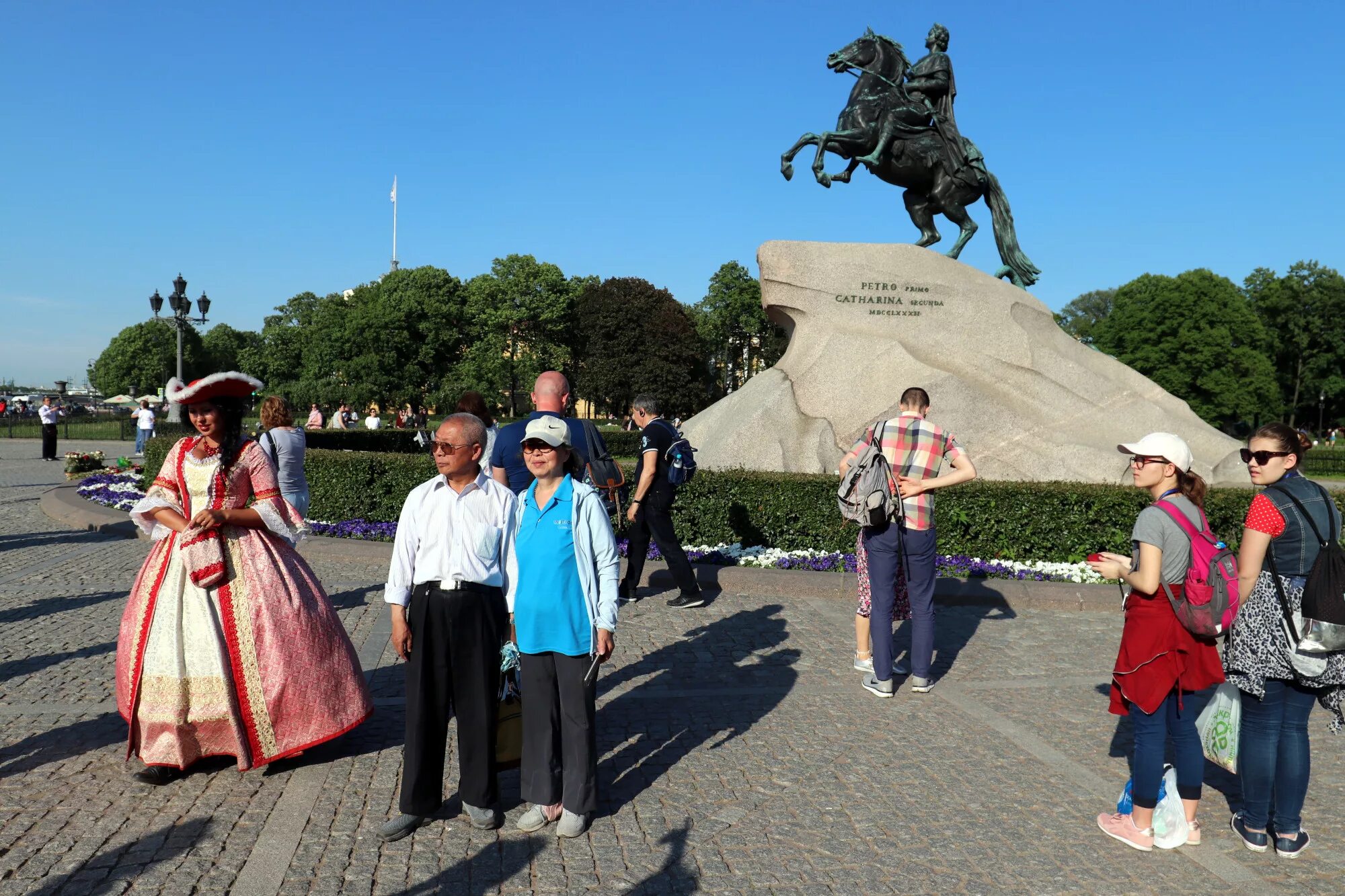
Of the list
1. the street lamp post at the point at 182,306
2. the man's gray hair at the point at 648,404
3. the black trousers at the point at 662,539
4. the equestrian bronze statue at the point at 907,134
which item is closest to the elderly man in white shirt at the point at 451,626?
the man's gray hair at the point at 648,404

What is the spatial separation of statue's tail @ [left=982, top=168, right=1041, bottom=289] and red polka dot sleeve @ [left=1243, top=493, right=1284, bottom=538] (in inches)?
458

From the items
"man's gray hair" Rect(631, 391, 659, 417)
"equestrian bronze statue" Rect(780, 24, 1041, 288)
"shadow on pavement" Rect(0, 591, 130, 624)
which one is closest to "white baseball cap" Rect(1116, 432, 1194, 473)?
"man's gray hair" Rect(631, 391, 659, 417)

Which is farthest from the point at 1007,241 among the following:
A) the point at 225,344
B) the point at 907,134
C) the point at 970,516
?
the point at 225,344

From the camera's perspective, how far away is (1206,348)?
50.7 m

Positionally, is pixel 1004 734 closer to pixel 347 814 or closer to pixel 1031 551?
pixel 347 814

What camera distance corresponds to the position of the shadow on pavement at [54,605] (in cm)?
737

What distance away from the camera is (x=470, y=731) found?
380cm

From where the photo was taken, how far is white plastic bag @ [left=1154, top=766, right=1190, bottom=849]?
3.73 m

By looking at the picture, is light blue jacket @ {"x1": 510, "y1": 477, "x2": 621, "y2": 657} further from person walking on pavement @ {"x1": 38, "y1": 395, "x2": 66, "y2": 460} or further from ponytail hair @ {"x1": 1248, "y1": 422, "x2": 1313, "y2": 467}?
person walking on pavement @ {"x1": 38, "y1": 395, "x2": 66, "y2": 460}

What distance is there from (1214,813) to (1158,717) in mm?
863

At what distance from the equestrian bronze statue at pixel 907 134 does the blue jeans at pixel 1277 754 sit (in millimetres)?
11005

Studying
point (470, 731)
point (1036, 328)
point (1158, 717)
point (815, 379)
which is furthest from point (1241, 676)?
point (1036, 328)

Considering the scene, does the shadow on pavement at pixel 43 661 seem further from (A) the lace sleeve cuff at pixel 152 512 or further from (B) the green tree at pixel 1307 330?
(B) the green tree at pixel 1307 330

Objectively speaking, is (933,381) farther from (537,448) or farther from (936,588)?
(537,448)
